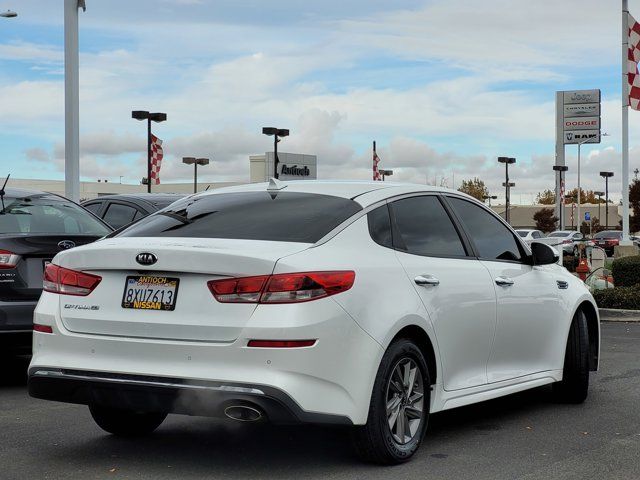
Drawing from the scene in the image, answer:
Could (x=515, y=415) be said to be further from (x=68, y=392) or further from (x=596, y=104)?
(x=596, y=104)

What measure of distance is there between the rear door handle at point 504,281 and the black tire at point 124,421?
2386mm

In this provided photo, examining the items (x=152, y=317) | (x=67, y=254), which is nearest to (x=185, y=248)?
(x=152, y=317)

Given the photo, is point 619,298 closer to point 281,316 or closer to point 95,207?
point 95,207

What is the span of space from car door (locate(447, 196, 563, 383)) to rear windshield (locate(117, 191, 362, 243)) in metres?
1.28

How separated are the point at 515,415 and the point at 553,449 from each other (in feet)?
4.06

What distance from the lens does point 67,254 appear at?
5.63 meters

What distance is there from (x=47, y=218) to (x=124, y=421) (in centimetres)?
317

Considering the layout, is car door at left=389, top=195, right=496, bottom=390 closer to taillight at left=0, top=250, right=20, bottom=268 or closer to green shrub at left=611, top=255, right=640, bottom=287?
taillight at left=0, top=250, right=20, bottom=268

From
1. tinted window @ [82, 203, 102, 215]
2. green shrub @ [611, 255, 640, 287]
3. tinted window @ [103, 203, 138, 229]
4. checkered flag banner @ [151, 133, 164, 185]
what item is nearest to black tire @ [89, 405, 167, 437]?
tinted window @ [103, 203, 138, 229]

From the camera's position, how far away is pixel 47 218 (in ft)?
29.3

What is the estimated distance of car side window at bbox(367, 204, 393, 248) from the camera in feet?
19.0

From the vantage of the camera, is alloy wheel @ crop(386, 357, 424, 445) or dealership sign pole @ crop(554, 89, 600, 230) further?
dealership sign pole @ crop(554, 89, 600, 230)

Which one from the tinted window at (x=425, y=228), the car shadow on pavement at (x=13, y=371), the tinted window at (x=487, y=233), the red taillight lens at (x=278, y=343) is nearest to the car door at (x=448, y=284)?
the tinted window at (x=425, y=228)

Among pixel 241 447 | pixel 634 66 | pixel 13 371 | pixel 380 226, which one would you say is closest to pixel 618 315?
pixel 13 371
